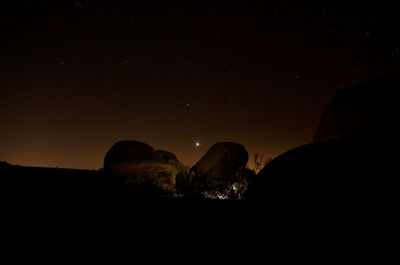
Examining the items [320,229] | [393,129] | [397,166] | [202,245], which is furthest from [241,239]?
[393,129]

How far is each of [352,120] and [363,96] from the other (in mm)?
499

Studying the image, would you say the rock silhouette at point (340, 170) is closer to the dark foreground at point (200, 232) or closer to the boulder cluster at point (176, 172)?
the dark foreground at point (200, 232)

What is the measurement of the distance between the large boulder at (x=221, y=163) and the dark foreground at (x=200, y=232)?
17.7ft

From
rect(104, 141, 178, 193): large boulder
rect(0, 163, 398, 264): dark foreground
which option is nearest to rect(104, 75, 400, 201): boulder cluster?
rect(104, 141, 178, 193): large boulder

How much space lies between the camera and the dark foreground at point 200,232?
1.95 m

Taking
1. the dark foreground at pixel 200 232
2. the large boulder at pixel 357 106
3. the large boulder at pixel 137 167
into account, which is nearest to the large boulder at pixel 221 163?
the large boulder at pixel 137 167

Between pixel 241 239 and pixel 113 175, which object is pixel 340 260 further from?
pixel 113 175

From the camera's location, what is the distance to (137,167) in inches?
317

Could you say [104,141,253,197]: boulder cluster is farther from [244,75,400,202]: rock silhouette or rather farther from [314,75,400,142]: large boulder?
[244,75,400,202]: rock silhouette

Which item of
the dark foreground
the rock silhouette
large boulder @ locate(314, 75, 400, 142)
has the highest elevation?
large boulder @ locate(314, 75, 400, 142)

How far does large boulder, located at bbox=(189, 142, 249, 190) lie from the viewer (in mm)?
8531

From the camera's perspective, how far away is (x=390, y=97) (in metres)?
4.02

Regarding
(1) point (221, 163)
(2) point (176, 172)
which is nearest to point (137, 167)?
(2) point (176, 172)

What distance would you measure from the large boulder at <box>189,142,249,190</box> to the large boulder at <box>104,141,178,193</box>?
974 mm
